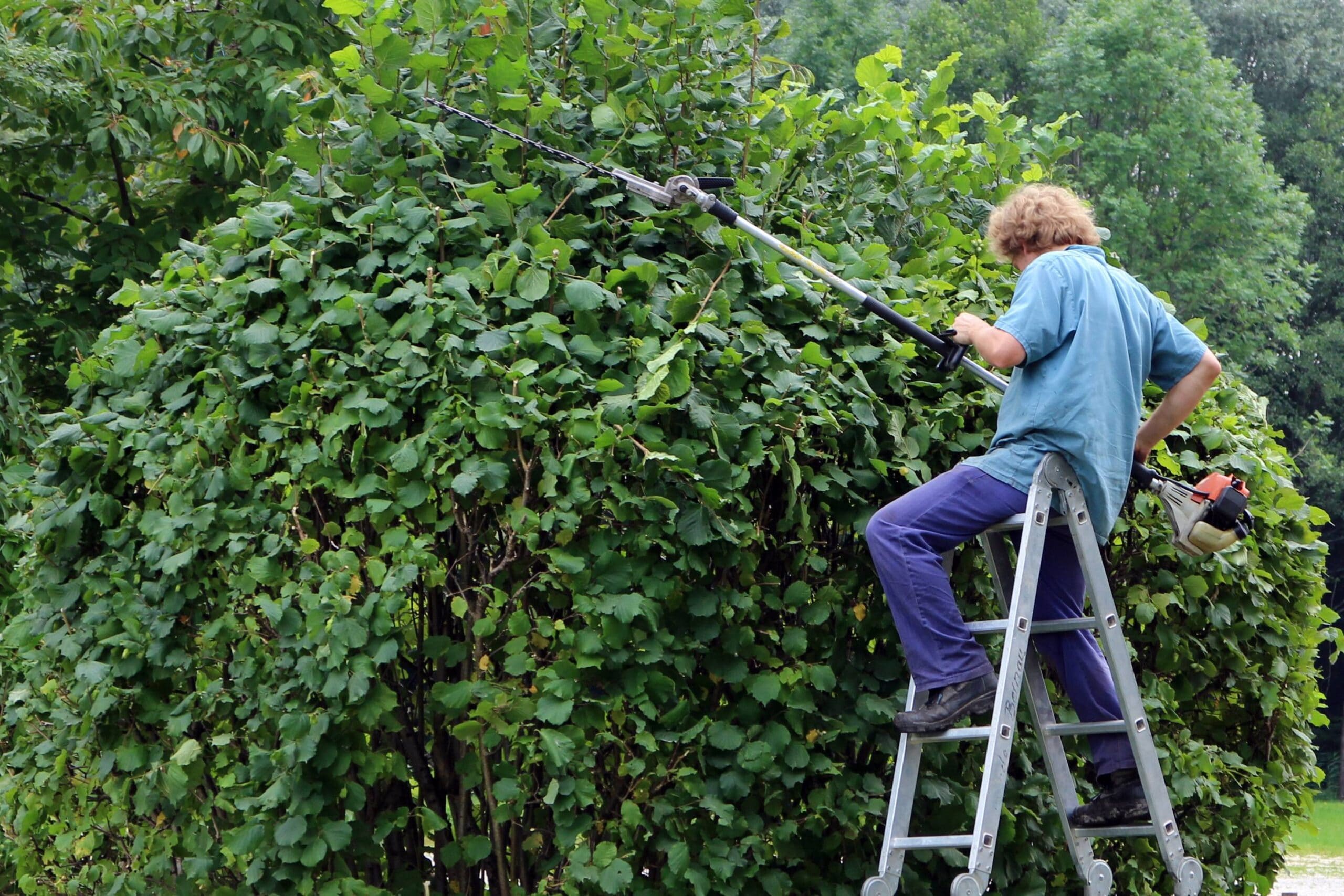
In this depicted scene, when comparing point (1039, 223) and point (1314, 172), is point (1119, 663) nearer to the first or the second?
point (1039, 223)

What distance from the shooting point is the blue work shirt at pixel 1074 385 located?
417 cm

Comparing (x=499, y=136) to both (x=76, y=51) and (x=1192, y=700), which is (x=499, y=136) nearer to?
(x=1192, y=700)

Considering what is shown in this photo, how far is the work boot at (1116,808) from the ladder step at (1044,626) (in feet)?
1.55

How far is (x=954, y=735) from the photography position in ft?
13.2

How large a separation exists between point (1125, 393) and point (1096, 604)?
23.7 inches

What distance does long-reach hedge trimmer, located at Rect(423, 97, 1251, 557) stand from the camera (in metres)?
4.28

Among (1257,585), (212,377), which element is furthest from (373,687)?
(1257,585)

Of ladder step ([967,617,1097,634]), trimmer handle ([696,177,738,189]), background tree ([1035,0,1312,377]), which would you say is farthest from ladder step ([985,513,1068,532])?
background tree ([1035,0,1312,377])

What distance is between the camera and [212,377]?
168 inches

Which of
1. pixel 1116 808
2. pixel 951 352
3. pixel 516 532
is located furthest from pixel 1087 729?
pixel 516 532

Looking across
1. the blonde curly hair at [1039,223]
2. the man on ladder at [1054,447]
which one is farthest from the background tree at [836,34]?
the man on ladder at [1054,447]

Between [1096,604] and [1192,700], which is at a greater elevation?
Answer: [1096,604]

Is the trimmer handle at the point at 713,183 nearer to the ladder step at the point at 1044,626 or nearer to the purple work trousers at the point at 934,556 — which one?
the purple work trousers at the point at 934,556

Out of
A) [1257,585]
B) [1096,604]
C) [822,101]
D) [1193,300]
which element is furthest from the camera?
[1193,300]
